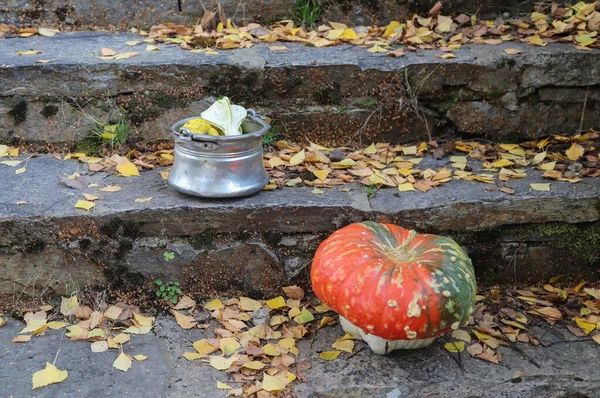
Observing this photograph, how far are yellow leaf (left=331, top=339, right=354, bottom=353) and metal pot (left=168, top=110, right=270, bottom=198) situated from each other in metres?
0.80

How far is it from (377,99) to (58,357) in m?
2.14

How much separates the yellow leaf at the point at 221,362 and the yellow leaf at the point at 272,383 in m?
0.18

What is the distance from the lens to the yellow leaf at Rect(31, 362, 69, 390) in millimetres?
2686

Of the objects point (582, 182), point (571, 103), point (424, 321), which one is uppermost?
point (571, 103)

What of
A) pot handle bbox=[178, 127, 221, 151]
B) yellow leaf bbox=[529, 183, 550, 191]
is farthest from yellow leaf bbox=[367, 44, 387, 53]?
pot handle bbox=[178, 127, 221, 151]

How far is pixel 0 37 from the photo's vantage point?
168 inches

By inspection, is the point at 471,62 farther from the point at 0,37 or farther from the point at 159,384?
the point at 0,37

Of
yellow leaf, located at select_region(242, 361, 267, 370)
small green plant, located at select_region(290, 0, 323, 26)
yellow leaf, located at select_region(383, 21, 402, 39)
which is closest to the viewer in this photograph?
yellow leaf, located at select_region(242, 361, 267, 370)

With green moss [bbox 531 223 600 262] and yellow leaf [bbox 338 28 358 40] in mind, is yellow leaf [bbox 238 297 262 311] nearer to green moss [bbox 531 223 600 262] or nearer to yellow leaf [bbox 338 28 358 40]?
green moss [bbox 531 223 600 262]

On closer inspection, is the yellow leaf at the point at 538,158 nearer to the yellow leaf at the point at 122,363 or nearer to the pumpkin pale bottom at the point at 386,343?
the pumpkin pale bottom at the point at 386,343

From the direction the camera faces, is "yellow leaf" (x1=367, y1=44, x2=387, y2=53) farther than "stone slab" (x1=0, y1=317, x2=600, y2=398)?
Yes

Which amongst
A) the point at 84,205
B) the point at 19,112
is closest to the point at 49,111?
the point at 19,112

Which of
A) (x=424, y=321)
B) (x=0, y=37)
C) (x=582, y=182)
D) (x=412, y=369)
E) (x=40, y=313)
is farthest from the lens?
(x=0, y=37)

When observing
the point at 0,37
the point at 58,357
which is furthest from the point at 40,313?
the point at 0,37
